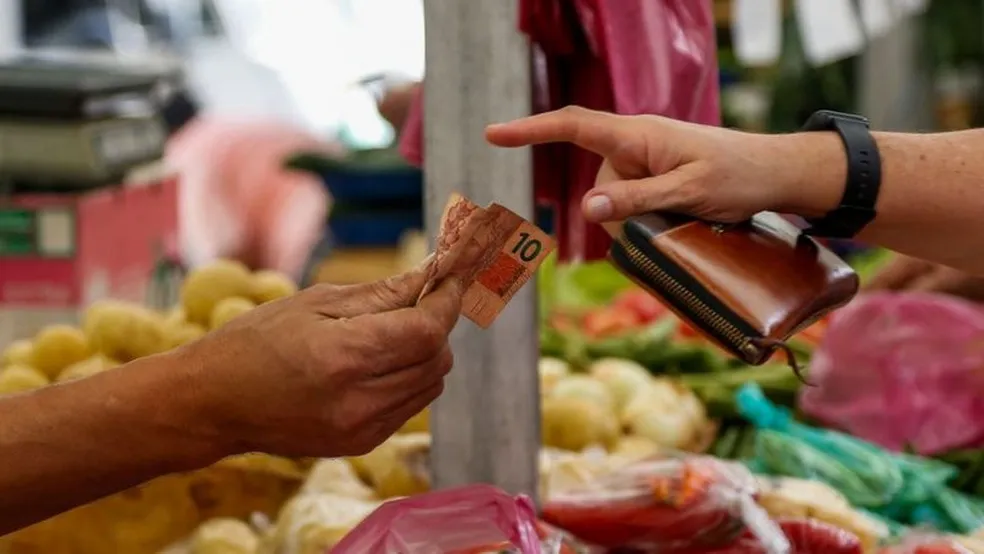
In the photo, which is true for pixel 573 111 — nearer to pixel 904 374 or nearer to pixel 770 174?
pixel 770 174

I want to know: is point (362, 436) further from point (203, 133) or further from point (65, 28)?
point (65, 28)

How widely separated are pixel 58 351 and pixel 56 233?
127 cm

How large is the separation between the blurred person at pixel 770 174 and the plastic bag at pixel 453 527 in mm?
356

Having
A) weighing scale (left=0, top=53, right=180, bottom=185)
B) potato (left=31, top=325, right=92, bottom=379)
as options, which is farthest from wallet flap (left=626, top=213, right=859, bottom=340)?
weighing scale (left=0, top=53, right=180, bottom=185)

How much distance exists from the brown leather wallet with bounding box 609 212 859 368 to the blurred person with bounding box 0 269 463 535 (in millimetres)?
211

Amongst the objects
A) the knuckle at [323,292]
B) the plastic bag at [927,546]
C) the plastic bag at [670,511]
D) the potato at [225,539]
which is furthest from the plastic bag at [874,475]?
the knuckle at [323,292]

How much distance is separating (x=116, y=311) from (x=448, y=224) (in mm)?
1107

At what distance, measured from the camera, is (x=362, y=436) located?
4.12 ft

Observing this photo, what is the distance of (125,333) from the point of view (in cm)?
222

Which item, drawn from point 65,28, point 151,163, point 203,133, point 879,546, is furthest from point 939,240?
point 65,28

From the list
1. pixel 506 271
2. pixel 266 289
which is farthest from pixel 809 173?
pixel 266 289

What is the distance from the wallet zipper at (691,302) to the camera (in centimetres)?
131

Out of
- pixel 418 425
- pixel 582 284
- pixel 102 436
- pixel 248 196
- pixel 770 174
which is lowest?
pixel 248 196

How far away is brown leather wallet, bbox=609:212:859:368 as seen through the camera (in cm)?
131
